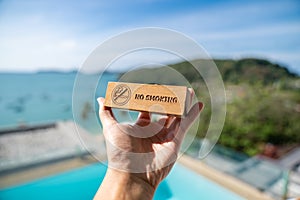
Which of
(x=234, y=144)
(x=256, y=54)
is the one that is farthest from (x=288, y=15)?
(x=234, y=144)

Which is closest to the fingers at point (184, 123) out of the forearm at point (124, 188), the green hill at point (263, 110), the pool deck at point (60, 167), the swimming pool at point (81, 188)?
the forearm at point (124, 188)

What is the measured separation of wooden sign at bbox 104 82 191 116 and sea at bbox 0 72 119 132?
2.0 inches

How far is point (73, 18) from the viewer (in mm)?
4672

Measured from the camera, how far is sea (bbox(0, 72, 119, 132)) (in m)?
0.64

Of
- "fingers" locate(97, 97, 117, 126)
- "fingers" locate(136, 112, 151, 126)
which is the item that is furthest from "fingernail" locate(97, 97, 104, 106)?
"fingers" locate(136, 112, 151, 126)

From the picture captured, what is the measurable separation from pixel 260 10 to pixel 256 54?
1038 millimetres

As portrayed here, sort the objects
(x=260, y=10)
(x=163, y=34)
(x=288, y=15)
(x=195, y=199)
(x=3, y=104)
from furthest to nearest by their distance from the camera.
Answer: (x=3, y=104)
(x=288, y=15)
(x=260, y=10)
(x=195, y=199)
(x=163, y=34)

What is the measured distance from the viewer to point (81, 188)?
2115 millimetres

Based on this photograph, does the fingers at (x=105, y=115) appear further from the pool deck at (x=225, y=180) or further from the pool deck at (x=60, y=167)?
the pool deck at (x=225, y=180)

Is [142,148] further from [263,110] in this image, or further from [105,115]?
[263,110]

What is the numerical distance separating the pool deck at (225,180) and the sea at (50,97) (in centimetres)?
139

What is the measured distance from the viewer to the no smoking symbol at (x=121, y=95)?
0.57m

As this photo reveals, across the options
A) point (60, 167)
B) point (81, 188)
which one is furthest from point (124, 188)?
point (60, 167)

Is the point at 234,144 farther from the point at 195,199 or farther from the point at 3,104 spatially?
the point at 3,104
